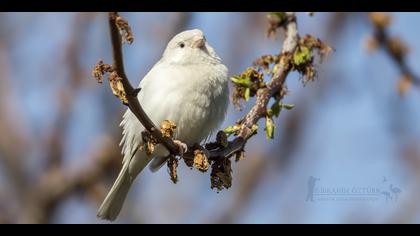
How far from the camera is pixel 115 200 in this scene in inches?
186

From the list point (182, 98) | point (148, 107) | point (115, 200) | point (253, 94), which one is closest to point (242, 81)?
point (253, 94)

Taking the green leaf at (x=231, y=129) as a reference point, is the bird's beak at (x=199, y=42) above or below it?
above

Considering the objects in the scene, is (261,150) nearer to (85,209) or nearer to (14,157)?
(85,209)

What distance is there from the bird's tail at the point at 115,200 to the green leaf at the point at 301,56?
5.26 feet

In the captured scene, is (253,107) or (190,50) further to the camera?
(190,50)

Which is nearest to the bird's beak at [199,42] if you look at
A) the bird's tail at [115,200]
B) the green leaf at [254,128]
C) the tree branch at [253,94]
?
the tree branch at [253,94]

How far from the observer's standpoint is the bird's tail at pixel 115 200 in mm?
4691

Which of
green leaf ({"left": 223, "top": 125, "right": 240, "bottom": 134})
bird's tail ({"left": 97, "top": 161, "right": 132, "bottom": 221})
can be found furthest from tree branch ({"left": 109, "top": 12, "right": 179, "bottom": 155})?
bird's tail ({"left": 97, "top": 161, "right": 132, "bottom": 221})

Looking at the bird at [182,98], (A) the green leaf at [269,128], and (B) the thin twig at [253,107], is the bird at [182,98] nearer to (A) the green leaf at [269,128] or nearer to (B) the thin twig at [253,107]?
(B) the thin twig at [253,107]

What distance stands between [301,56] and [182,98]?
0.85m

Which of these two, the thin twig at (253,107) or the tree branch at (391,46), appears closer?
the thin twig at (253,107)

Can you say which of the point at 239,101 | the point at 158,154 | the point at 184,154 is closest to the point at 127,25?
the point at 184,154

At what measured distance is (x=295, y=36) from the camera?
382 cm

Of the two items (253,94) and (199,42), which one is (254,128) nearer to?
(253,94)
